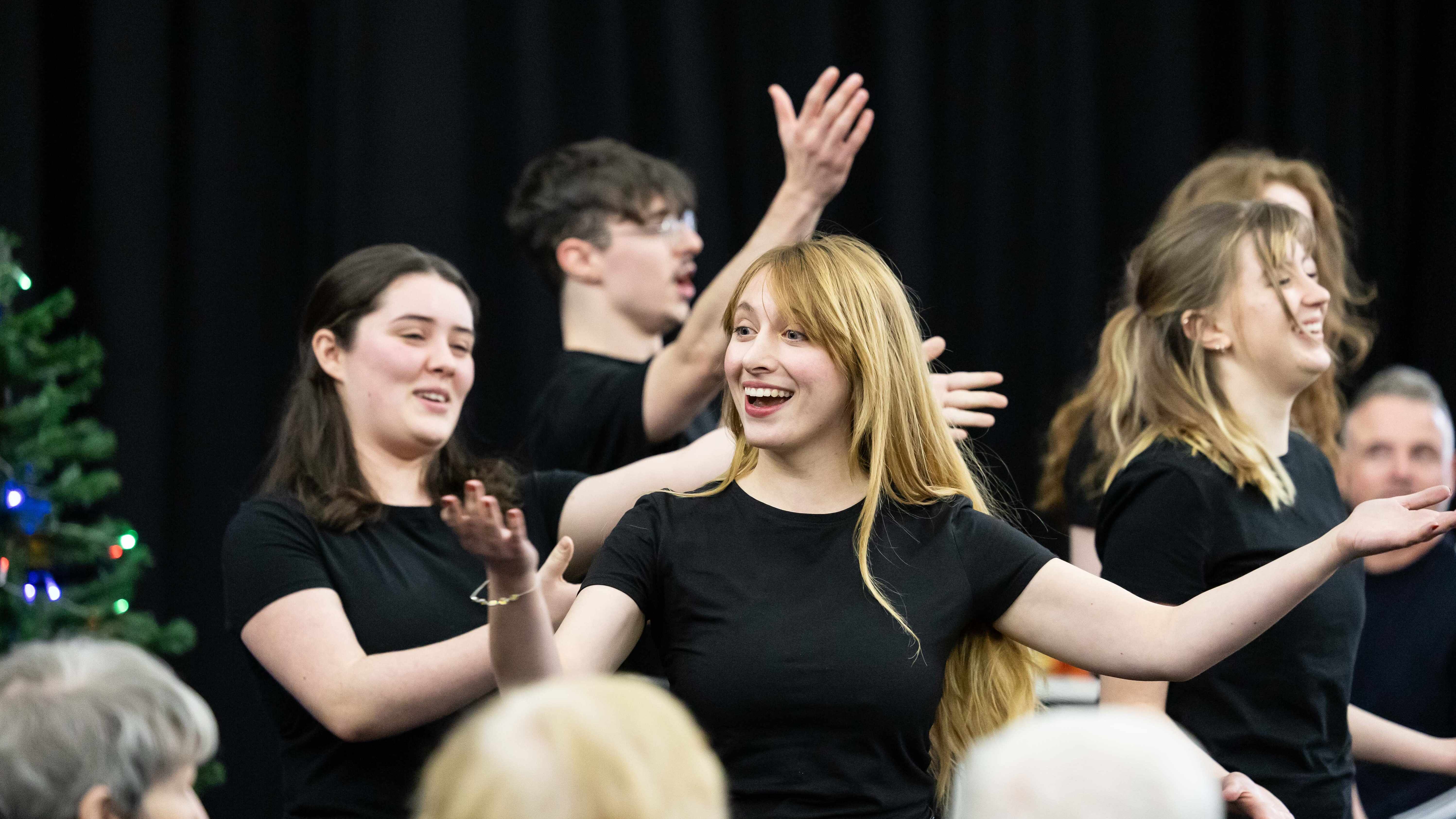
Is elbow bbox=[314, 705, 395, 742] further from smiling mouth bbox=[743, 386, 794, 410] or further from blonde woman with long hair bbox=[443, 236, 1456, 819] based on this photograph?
smiling mouth bbox=[743, 386, 794, 410]

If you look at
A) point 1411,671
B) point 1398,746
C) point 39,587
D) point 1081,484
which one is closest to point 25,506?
point 39,587

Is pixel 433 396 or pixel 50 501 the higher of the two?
pixel 433 396

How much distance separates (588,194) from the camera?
3025 mm

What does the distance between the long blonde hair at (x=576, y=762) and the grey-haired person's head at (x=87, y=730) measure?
0.43 metres

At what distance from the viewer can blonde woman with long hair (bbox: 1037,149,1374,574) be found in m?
2.53

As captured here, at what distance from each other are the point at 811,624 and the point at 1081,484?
1.06 m

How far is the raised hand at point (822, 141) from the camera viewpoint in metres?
2.34

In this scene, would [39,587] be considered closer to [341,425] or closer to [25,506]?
[25,506]

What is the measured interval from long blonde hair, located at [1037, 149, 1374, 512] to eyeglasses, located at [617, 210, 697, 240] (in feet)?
2.88

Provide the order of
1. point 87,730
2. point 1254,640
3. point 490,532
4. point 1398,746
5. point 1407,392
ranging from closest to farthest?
point 87,730, point 490,532, point 1254,640, point 1398,746, point 1407,392

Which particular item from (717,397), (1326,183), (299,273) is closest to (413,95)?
(299,273)

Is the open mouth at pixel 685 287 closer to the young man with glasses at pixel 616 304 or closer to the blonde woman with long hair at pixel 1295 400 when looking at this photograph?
the young man with glasses at pixel 616 304

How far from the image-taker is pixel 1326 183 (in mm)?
4223

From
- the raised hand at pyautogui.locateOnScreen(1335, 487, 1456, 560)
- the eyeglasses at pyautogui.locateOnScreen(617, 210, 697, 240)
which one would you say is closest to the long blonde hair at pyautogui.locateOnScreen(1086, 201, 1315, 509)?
the raised hand at pyautogui.locateOnScreen(1335, 487, 1456, 560)
